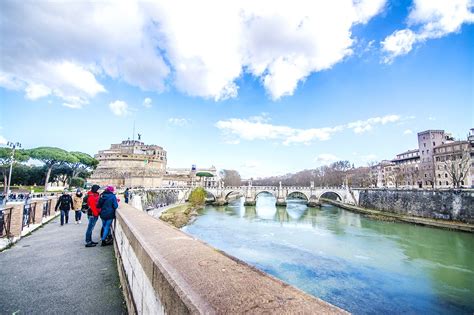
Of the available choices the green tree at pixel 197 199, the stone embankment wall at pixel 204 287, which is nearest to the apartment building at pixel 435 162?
the green tree at pixel 197 199

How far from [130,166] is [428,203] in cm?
5703

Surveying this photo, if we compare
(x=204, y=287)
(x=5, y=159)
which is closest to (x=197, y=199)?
Answer: (x=5, y=159)

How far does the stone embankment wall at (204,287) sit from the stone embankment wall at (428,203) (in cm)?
Result: 3374

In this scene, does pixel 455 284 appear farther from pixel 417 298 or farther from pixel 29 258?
pixel 29 258

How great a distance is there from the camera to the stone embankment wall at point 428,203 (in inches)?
1047

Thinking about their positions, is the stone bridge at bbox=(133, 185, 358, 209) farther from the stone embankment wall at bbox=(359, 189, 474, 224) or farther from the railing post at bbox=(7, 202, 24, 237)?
the railing post at bbox=(7, 202, 24, 237)

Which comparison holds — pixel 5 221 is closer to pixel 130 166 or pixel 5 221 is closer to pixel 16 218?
pixel 16 218

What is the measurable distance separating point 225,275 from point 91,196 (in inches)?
244

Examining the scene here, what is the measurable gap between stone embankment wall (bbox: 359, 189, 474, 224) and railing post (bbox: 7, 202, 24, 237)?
35.7m

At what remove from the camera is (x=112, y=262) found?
17.8 feet

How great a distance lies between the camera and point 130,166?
193ft

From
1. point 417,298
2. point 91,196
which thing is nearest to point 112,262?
point 91,196

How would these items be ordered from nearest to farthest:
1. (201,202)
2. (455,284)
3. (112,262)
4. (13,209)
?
(112,262) → (13,209) → (455,284) → (201,202)

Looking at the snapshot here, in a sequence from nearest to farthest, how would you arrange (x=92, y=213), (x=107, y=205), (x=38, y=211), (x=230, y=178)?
(x=107, y=205)
(x=92, y=213)
(x=38, y=211)
(x=230, y=178)
